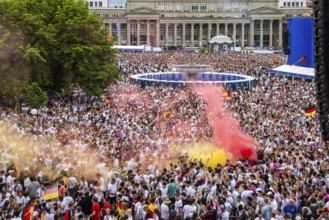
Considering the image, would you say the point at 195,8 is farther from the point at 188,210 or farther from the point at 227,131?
the point at 188,210

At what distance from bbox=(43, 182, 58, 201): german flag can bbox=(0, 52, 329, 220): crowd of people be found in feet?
0.79

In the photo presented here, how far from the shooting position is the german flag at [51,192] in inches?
578

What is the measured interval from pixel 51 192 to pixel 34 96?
19891 millimetres

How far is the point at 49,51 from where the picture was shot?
124ft

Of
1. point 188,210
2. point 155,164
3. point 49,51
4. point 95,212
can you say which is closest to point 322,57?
point 188,210

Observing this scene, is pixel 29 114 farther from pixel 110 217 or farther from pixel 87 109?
pixel 110 217

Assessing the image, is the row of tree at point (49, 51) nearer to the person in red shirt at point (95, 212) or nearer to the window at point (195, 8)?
the person in red shirt at point (95, 212)

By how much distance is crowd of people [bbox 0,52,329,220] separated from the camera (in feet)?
46.1

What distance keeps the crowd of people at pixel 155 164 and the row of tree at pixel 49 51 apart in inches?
61.8

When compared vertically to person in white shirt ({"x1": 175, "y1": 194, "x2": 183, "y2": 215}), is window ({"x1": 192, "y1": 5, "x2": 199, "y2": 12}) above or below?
above

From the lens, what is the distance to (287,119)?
30.0 m

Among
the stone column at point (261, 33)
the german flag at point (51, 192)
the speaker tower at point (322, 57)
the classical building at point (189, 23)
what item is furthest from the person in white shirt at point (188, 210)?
the stone column at point (261, 33)

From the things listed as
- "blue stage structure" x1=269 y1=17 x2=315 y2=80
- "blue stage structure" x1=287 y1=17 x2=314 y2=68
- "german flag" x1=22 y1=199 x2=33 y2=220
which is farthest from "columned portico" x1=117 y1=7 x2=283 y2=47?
"german flag" x1=22 y1=199 x2=33 y2=220

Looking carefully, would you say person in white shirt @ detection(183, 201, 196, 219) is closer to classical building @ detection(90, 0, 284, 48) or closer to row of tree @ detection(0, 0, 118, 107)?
row of tree @ detection(0, 0, 118, 107)
